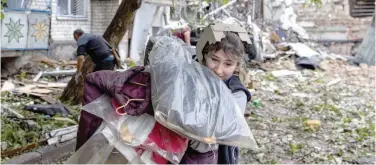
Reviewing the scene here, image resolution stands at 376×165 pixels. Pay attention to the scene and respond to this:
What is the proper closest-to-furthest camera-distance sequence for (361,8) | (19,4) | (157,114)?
(157,114) → (19,4) → (361,8)

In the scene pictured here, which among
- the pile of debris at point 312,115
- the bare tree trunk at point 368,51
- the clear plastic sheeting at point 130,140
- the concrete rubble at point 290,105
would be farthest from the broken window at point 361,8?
the clear plastic sheeting at point 130,140

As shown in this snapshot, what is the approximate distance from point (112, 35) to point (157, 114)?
4.78 m

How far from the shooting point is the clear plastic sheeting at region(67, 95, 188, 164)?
1459 mm

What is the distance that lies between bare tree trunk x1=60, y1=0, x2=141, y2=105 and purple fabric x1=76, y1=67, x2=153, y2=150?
4034mm

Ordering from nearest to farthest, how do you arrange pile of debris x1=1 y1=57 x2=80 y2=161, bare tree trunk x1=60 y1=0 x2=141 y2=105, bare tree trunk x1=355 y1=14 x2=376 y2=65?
pile of debris x1=1 y1=57 x2=80 y2=161 < bare tree trunk x1=60 y1=0 x2=141 y2=105 < bare tree trunk x1=355 y1=14 x2=376 y2=65

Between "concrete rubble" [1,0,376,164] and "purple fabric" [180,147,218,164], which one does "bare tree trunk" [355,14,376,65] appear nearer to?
"concrete rubble" [1,0,376,164]

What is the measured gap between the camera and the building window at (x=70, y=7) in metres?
7.07

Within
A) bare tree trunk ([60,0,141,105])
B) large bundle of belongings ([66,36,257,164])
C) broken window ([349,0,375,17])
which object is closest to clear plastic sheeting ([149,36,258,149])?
large bundle of belongings ([66,36,257,164])

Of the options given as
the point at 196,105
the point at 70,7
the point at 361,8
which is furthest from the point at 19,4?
the point at 361,8

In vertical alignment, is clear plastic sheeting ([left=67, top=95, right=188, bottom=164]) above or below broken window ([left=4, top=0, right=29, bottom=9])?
below

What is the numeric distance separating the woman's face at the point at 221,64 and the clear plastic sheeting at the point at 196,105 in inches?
2.1

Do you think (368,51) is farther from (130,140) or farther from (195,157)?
(130,140)

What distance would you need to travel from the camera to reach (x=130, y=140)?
4.82ft

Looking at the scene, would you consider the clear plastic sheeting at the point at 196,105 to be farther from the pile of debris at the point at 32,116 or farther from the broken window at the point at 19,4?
the broken window at the point at 19,4
